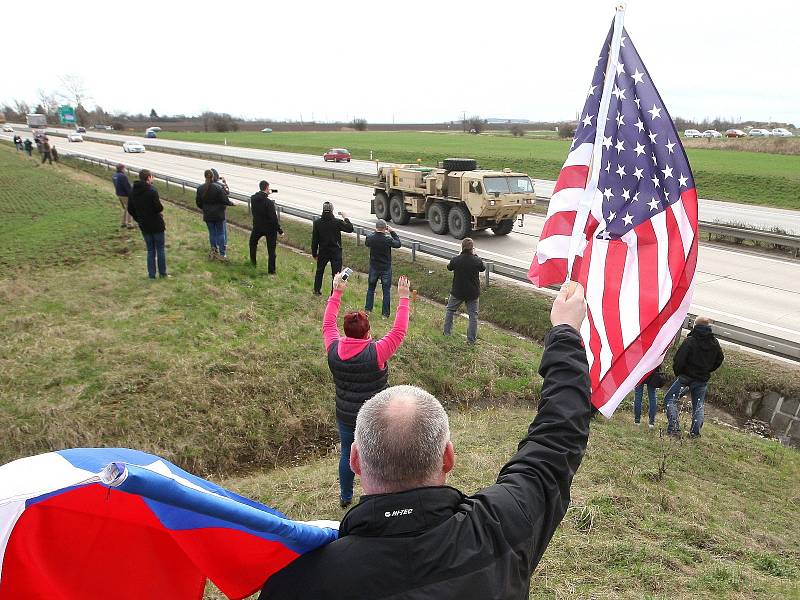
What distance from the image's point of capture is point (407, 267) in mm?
15203

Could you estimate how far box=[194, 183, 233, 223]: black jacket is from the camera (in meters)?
11.1

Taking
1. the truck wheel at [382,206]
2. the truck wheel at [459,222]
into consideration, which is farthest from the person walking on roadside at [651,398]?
the truck wheel at [382,206]

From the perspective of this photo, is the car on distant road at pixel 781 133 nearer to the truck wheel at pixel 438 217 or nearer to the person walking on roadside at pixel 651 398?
the truck wheel at pixel 438 217

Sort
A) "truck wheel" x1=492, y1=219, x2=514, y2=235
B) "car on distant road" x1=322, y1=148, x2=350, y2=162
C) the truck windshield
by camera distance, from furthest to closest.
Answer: "car on distant road" x1=322, y1=148, x2=350, y2=162 → "truck wheel" x1=492, y1=219, x2=514, y2=235 → the truck windshield

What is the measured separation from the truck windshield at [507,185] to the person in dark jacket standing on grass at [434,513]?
15848 mm

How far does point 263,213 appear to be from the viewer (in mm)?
11180

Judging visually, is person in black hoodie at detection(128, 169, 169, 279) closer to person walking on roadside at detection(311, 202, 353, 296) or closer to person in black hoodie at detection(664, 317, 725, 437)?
person walking on roadside at detection(311, 202, 353, 296)

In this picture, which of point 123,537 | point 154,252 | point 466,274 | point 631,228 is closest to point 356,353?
point 631,228

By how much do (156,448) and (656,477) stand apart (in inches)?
222

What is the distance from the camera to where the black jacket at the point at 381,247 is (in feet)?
33.3

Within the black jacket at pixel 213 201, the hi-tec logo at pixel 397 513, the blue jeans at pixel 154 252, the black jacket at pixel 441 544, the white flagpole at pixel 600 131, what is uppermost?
the white flagpole at pixel 600 131

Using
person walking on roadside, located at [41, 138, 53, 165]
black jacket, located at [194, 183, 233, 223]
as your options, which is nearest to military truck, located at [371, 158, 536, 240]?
black jacket, located at [194, 183, 233, 223]

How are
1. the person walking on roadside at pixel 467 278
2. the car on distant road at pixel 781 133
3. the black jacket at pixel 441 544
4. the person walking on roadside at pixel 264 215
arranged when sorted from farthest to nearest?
the car on distant road at pixel 781 133, the person walking on roadside at pixel 264 215, the person walking on roadside at pixel 467 278, the black jacket at pixel 441 544

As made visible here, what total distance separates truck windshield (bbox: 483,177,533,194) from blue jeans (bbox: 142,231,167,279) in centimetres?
987
